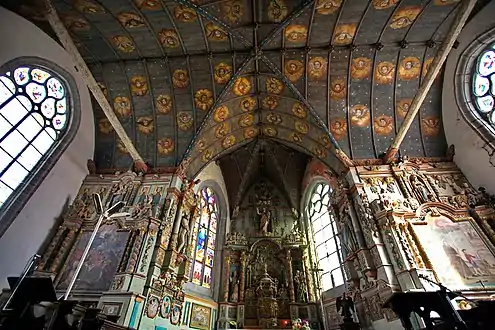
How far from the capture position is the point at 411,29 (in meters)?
9.71

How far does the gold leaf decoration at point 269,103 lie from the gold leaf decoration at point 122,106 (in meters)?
6.50

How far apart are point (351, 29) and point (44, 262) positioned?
548 inches

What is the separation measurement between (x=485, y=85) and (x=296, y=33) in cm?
751

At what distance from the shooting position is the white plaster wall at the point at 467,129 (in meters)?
9.12

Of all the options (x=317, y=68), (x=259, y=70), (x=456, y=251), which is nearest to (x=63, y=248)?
(x=259, y=70)

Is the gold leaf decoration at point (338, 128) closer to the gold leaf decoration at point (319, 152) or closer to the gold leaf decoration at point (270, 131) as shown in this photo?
the gold leaf decoration at point (319, 152)

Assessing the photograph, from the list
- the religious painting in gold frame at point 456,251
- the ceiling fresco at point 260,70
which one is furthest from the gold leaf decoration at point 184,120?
the religious painting in gold frame at point 456,251

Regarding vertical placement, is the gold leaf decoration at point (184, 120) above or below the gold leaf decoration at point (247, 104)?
below

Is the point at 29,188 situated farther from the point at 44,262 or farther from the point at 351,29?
the point at 351,29

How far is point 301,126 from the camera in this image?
12875mm

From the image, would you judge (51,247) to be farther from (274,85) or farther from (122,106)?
(274,85)

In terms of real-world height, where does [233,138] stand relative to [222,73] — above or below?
below

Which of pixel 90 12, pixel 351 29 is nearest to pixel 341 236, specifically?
pixel 351 29

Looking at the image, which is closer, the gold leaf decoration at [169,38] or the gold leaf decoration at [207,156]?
the gold leaf decoration at [169,38]
